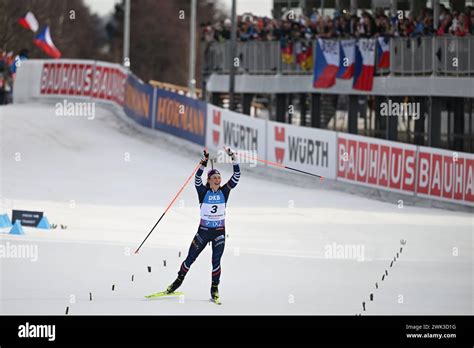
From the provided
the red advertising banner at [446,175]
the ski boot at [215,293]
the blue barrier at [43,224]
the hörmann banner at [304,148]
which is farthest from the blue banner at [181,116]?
the ski boot at [215,293]

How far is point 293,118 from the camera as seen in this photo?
4550 centimetres

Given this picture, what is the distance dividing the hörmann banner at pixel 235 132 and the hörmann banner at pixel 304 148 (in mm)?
395

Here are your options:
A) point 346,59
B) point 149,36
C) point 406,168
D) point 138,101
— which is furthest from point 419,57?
point 149,36

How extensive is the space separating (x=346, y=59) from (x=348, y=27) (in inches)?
36.8

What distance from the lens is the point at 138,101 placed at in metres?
39.7

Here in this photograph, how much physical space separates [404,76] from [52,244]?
55.7ft

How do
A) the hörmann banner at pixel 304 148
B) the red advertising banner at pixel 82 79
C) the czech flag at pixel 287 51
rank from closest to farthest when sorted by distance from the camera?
the hörmann banner at pixel 304 148, the czech flag at pixel 287 51, the red advertising banner at pixel 82 79

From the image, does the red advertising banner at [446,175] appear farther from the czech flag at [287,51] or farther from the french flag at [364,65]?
the czech flag at [287,51]

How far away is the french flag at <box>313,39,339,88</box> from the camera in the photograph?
36.6 meters

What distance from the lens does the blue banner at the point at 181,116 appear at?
3581 centimetres

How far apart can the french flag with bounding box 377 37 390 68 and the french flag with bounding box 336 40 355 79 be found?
3.31 feet
